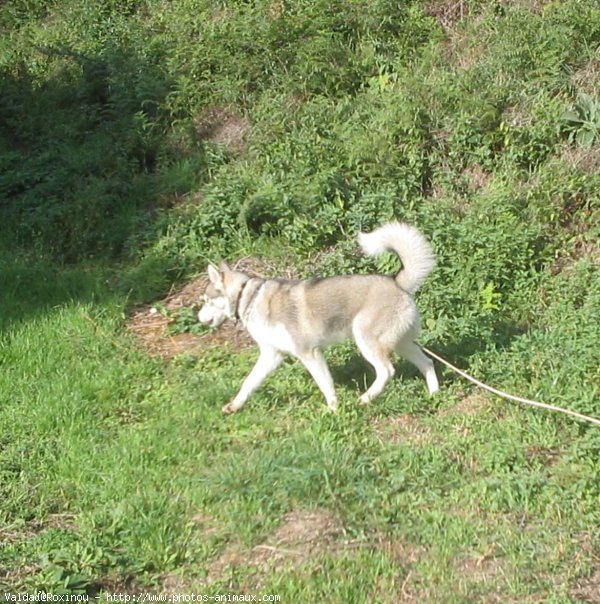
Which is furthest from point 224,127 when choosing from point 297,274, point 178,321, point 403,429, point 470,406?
point 403,429

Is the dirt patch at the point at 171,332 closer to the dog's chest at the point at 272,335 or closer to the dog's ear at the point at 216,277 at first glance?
the dog's ear at the point at 216,277

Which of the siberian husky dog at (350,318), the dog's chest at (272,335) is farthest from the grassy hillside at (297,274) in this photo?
the dog's chest at (272,335)

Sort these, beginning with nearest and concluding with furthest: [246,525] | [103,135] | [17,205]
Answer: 1. [246,525]
2. [17,205]
3. [103,135]

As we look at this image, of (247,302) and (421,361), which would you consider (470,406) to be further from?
(247,302)

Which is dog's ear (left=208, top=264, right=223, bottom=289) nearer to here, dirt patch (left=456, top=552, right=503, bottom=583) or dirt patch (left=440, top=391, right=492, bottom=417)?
dirt patch (left=440, top=391, right=492, bottom=417)

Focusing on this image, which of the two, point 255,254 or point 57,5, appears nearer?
point 255,254

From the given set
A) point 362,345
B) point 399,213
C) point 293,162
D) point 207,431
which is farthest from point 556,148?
point 207,431

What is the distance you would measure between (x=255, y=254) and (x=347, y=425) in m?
3.26

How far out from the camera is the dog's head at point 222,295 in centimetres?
751

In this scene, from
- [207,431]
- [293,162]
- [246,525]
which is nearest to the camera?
[246,525]

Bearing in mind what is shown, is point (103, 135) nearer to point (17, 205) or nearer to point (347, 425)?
point (17, 205)

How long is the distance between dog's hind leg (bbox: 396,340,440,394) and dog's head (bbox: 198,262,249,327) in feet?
4.13

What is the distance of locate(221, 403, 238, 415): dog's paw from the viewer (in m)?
7.11

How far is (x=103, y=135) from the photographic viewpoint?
1198cm
